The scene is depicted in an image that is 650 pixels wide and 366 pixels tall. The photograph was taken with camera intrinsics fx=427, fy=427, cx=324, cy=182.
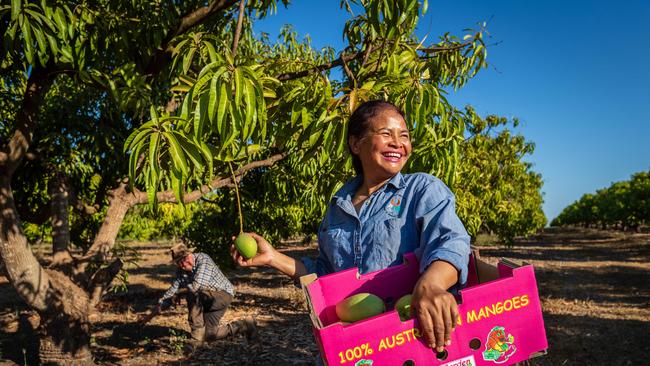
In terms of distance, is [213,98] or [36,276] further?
[36,276]

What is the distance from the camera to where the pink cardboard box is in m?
1.12

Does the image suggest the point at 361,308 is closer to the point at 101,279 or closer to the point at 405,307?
the point at 405,307

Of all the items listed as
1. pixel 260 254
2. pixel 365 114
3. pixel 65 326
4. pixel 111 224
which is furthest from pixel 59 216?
Answer: pixel 365 114

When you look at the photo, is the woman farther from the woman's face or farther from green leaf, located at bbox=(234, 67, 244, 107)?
green leaf, located at bbox=(234, 67, 244, 107)

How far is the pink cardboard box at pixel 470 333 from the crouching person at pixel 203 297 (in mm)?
5338

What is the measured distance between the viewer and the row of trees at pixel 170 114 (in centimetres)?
171

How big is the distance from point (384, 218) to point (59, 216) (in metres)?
5.03

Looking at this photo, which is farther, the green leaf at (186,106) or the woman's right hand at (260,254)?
the woman's right hand at (260,254)

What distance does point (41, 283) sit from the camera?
15.4 ft

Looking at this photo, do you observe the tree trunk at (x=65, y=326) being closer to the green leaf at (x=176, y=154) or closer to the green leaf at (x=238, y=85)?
the green leaf at (x=176, y=154)

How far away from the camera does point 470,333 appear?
1188 millimetres

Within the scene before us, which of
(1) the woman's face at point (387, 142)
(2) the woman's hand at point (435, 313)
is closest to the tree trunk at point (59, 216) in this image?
(1) the woman's face at point (387, 142)

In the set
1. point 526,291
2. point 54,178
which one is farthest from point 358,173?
point 54,178

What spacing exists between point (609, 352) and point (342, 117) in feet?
20.5
